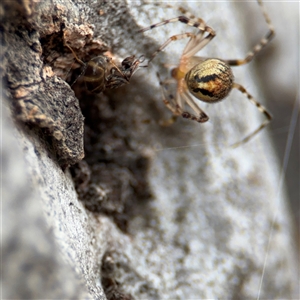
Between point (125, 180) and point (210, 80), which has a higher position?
point (210, 80)

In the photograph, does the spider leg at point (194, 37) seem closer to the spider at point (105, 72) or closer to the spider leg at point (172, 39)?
the spider leg at point (172, 39)

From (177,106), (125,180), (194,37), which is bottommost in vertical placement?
(125,180)

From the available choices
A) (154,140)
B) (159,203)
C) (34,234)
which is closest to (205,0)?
(154,140)

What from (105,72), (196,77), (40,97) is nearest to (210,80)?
(196,77)

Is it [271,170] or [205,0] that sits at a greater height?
[205,0]

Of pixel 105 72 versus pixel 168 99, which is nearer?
pixel 105 72

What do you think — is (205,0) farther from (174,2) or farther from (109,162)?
(109,162)

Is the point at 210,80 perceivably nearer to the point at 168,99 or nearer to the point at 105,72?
the point at 168,99

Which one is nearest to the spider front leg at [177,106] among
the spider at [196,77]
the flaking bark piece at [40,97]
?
the spider at [196,77]
